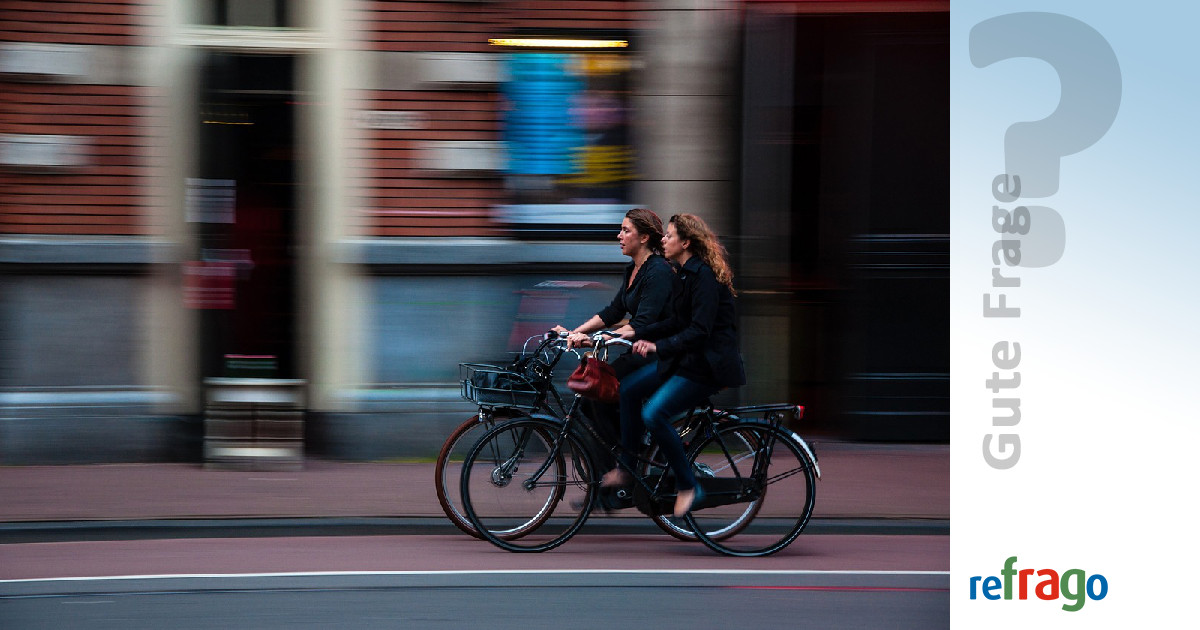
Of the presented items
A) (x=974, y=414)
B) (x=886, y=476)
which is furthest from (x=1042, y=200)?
(x=886, y=476)

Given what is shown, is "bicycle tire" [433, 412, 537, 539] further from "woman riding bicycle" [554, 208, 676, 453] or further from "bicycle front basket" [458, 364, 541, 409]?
"woman riding bicycle" [554, 208, 676, 453]

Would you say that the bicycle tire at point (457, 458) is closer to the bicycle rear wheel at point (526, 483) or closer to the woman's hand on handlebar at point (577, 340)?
the bicycle rear wheel at point (526, 483)

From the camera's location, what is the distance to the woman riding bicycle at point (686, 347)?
5816mm

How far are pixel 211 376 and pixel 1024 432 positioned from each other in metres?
7.07

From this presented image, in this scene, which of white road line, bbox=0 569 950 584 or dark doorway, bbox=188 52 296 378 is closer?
white road line, bbox=0 569 950 584

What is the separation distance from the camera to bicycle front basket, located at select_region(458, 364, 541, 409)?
19.7 ft

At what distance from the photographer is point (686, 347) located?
5.80 m

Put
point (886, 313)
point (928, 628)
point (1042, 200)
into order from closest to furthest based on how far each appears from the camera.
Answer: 1. point (1042, 200)
2. point (928, 628)
3. point (886, 313)

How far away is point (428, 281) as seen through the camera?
350 inches

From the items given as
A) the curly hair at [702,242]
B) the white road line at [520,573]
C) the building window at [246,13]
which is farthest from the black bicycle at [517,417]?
the building window at [246,13]

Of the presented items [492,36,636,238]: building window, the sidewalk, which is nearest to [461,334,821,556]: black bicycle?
the sidewalk

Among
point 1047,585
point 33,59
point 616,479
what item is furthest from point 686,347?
point 33,59

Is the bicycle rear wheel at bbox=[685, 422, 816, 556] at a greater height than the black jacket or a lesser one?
lesser

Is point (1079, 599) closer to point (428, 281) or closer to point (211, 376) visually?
point (428, 281)
